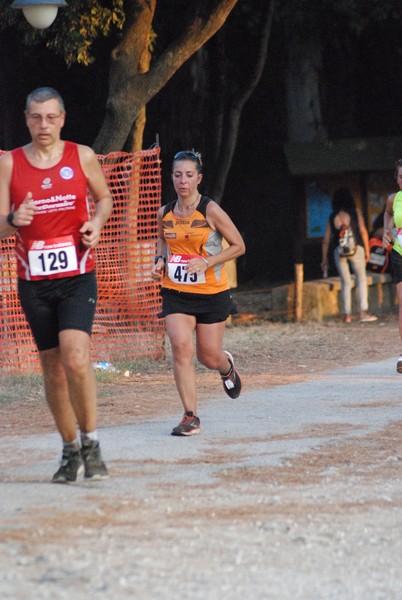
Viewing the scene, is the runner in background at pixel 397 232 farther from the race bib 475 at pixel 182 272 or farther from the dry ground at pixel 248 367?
the race bib 475 at pixel 182 272

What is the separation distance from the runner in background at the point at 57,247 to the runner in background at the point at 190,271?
188 centimetres

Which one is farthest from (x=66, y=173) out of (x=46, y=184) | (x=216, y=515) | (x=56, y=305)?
(x=216, y=515)

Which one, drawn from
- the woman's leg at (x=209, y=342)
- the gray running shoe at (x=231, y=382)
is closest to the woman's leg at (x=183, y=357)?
the woman's leg at (x=209, y=342)

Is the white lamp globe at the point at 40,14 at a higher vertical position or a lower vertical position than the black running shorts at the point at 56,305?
higher

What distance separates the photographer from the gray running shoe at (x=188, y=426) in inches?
353

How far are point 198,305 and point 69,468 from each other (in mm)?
2274

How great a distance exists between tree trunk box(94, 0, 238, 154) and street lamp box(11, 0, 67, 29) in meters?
2.77

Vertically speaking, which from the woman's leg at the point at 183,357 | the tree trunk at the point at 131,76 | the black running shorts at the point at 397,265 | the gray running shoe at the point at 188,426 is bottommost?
the gray running shoe at the point at 188,426

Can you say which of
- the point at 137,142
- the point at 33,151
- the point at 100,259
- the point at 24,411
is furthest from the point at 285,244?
the point at 33,151

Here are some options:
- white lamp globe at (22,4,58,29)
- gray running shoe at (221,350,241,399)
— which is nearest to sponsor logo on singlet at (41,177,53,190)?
gray running shoe at (221,350,241,399)

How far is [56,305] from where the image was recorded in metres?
7.15

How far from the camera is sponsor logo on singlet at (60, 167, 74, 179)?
703 cm

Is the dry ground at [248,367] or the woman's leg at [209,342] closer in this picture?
the woman's leg at [209,342]

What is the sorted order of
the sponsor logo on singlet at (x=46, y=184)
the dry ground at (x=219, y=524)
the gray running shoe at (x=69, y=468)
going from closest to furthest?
the dry ground at (x=219, y=524), the sponsor logo on singlet at (x=46, y=184), the gray running shoe at (x=69, y=468)
